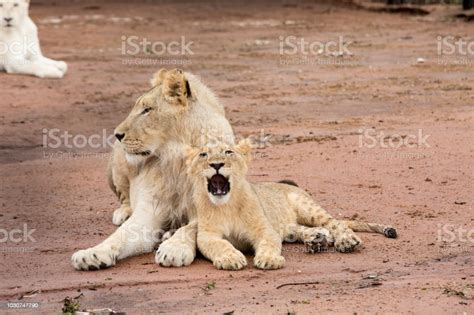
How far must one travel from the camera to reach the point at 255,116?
1513cm

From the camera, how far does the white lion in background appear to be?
18547 millimetres

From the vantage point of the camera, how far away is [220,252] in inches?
304

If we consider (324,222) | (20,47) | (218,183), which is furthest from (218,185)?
(20,47)

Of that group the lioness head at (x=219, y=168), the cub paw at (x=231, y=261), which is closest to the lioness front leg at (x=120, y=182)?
the lioness head at (x=219, y=168)

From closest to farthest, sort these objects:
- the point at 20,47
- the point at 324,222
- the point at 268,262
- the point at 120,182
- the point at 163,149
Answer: the point at 268,262, the point at 163,149, the point at 324,222, the point at 120,182, the point at 20,47

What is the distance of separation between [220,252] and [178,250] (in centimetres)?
28

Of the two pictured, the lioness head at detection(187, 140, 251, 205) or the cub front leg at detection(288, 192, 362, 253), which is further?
the cub front leg at detection(288, 192, 362, 253)

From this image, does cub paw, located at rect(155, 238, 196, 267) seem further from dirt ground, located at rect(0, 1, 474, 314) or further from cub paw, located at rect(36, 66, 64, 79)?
cub paw, located at rect(36, 66, 64, 79)

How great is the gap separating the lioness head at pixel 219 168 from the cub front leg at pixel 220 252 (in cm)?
27

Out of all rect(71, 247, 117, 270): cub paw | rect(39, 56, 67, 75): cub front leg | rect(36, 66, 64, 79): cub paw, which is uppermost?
rect(71, 247, 117, 270): cub paw

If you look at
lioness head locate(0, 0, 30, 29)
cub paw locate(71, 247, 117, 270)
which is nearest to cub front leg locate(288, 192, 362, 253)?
cub paw locate(71, 247, 117, 270)

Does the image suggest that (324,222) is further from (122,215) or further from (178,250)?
(122,215)

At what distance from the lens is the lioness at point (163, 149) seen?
27.0 ft

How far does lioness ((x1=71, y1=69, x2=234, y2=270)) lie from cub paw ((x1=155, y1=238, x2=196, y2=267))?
14 centimetres
